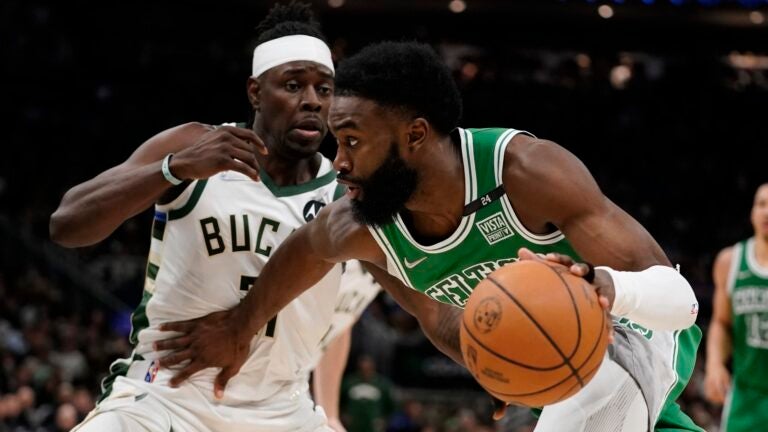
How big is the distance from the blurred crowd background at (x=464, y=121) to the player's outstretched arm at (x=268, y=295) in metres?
7.71

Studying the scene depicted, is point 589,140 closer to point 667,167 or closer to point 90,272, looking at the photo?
point 667,167

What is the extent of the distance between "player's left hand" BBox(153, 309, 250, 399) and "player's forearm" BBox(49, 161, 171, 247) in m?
0.52

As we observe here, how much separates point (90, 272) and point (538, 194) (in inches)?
493

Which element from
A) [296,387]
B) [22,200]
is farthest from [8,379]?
[296,387]

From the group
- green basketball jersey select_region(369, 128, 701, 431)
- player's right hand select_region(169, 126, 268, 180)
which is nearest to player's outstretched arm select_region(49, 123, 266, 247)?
player's right hand select_region(169, 126, 268, 180)

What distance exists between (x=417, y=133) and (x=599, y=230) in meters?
Answer: 0.75

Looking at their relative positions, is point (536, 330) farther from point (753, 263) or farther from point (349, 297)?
point (753, 263)

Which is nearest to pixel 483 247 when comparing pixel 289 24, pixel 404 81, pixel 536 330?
pixel 404 81

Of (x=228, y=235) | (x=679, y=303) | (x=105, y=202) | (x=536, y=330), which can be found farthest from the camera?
(x=228, y=235)

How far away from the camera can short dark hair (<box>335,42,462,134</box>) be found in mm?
3777

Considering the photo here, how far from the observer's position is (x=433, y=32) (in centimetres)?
2452

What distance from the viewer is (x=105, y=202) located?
13.9ft

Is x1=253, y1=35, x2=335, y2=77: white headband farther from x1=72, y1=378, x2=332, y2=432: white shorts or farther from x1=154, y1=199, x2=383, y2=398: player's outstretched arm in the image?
x1=72, y1=378, x2=332, y2=432: white shorts

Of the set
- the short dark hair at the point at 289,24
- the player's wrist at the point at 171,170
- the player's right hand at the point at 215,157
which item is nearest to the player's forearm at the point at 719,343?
the short dark hair at the point at 289,24
